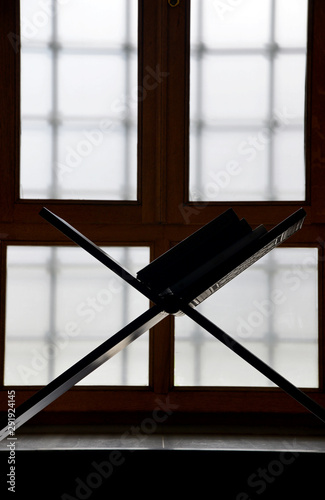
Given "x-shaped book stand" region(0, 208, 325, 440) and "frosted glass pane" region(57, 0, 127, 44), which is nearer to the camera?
"x-shaped book stand" region(0, 208, 325, 440)

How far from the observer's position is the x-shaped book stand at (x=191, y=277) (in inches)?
39.6

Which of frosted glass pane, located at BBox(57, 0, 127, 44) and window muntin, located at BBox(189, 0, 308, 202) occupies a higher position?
frosted glass pane, located at BBox(57, 0, 127, 44)

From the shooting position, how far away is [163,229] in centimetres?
169

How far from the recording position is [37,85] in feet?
5.61

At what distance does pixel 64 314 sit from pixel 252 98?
1.00 meters

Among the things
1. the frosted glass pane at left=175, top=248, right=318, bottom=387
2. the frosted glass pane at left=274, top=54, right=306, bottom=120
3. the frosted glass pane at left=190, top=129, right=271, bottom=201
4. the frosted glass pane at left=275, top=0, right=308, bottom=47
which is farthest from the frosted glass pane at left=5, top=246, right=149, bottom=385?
the frosted glass pane at left=275, top=0, right=308, bottom=47

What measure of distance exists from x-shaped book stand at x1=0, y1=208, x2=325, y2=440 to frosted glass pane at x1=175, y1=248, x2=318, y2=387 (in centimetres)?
63

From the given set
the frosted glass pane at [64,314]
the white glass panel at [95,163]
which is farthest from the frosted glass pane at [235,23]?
the frosted glass pane at [64,314]

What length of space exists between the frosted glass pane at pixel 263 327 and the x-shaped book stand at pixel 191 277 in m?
0.63

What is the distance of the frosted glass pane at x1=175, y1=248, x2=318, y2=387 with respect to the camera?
1.67 meters

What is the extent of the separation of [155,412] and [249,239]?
861mm

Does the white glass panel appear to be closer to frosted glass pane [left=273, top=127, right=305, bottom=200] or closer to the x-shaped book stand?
frosted glass pane [left=273, top=127, right=305, bottom=200]

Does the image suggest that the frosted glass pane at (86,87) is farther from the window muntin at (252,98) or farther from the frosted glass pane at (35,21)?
the window muntin at (252,98)
